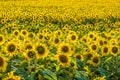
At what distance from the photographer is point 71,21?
16875mm

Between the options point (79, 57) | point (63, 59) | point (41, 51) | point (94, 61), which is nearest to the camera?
point (63, 59)

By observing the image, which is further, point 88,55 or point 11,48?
point 88,55

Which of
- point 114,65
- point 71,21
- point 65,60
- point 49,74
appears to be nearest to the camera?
point 49,74

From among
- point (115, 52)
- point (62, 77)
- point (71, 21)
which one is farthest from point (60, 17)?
point (62, 77)

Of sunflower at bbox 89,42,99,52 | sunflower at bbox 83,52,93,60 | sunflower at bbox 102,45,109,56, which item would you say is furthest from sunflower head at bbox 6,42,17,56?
sunflower at bbox 102,45,109,56

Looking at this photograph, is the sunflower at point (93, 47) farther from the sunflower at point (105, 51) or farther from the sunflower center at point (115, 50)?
the sunflower center at point (115, 50)

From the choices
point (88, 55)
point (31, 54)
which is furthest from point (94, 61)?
point (31, 54)

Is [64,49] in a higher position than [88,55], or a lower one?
higher

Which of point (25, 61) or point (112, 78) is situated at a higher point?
point (25, 61)

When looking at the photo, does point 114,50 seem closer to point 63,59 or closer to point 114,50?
point 114,50

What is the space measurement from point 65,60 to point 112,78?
0.68 m

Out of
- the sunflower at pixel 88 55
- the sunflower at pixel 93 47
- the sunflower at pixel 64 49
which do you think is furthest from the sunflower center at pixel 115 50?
the sunflower at pixel 64 49

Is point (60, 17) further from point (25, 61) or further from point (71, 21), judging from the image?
point (25, 61)

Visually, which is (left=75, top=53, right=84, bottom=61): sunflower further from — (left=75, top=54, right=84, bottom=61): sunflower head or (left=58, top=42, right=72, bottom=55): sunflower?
(left=58, top=42, right=72, bottom=55): sunflower
